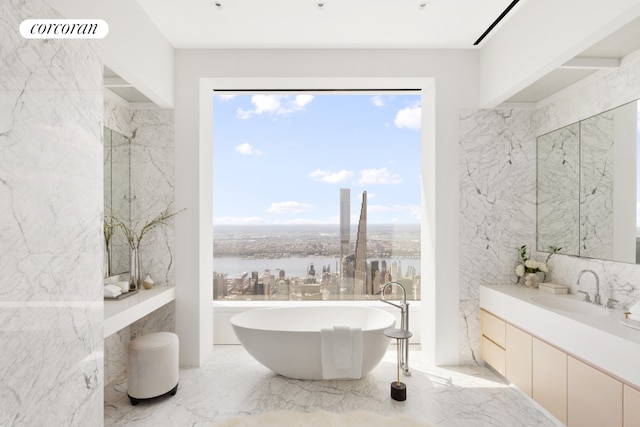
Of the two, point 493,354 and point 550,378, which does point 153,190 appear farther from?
point 550,378

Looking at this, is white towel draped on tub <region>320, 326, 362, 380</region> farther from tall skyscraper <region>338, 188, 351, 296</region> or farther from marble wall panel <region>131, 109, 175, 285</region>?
marble wall panel <region>131, 109, 175, 285</region>

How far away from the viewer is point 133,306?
2707 millimetres

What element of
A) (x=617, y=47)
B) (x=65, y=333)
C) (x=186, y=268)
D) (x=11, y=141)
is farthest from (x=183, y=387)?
(x=617, y=47)

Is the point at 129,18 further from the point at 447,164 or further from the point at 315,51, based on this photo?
the point at 447,164

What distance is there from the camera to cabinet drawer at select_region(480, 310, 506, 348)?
311 centimetres

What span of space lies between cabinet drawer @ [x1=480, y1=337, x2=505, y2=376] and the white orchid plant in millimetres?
689

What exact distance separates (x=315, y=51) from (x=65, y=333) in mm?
2999

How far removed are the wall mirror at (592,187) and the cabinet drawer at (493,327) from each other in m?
0.80

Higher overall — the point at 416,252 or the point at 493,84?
the point at 493,84

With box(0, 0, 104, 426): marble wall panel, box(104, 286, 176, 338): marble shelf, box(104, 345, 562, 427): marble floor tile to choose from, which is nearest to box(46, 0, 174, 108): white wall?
box(0, 0, 104, 426): marble wall panel

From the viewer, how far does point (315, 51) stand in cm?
A: 353

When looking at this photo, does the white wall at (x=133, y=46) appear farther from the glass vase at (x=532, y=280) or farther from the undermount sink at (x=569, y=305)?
the glass vase at (x=532, y=280)

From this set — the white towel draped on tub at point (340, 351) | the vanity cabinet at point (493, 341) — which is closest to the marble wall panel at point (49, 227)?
the white towel draped on tub at point (340, 351)

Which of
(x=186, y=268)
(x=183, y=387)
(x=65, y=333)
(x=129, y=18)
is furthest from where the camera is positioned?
(x=186, y=268)
